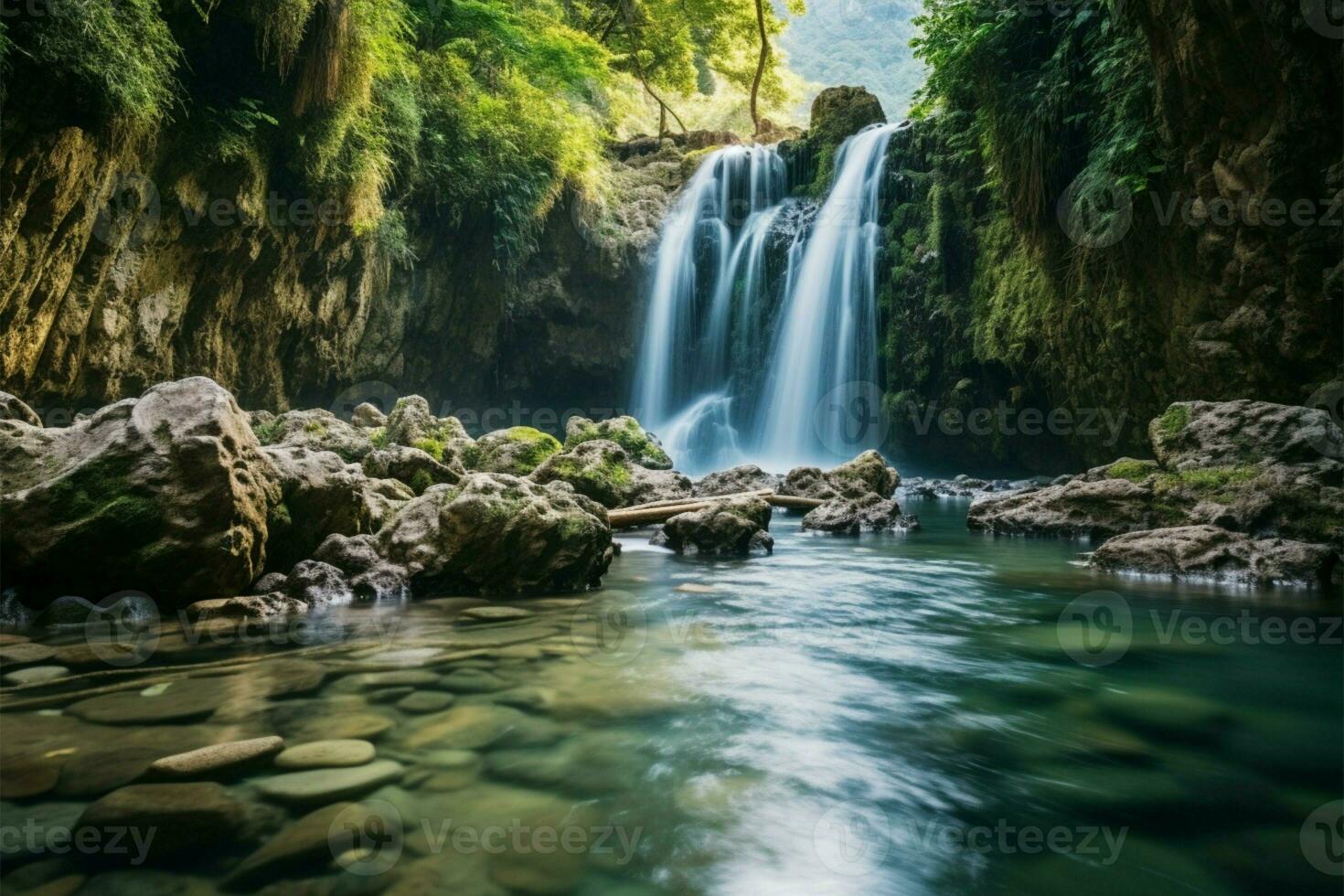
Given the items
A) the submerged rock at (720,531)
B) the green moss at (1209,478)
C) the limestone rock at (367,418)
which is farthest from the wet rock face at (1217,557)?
the limestone rock at (367,418)

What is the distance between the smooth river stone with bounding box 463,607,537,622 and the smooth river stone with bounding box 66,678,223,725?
5.06 feet

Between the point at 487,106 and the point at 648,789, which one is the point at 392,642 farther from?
the point at 487,106

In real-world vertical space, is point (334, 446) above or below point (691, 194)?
below

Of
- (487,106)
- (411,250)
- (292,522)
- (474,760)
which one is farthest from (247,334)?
(474,760)

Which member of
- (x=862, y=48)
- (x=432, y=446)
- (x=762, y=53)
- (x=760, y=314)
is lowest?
(x=432, y=446)

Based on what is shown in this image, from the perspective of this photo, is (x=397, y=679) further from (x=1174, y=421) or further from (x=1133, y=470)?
(x=1133, y=470)

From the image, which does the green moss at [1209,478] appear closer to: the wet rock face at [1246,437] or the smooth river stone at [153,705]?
the wet rock face at [1246,437]

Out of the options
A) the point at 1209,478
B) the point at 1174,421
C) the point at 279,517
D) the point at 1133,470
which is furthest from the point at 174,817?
the point at 1133,470

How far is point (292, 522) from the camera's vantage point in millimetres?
4914

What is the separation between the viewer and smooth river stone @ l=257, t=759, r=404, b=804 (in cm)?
209

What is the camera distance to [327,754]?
7.75 ft

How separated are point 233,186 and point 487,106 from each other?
6.70 metres

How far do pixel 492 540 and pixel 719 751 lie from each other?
9.51 feet

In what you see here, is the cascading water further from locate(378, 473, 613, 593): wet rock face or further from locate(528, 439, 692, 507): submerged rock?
locate(378, 473, 613, 593): wet rock face
